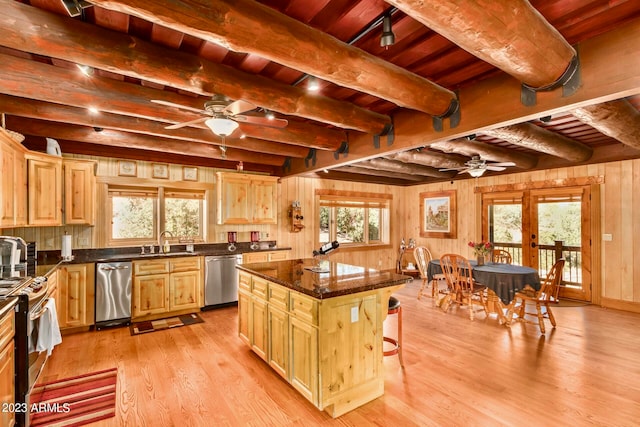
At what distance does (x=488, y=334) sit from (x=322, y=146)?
10.7 ft

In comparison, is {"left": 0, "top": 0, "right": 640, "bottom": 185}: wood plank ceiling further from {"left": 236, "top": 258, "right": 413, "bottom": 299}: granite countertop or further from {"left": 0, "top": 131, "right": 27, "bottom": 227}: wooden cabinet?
{"left": 236, "top": 258, "right": 413, "bottom": 299}: granite countertop

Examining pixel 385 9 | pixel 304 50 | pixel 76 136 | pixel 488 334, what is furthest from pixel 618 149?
pixel 76 136

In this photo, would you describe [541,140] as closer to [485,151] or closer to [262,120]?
[485,151]

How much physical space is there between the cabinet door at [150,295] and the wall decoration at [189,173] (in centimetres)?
173

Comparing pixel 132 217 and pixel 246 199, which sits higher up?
pixel 246 199

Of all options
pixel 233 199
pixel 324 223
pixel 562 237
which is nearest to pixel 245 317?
pixel 233 199

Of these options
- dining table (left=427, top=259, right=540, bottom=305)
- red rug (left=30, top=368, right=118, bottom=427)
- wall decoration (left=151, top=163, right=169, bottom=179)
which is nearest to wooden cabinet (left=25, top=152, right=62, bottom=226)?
wall decoration (left=151, top=163, right=169, bottom=179)

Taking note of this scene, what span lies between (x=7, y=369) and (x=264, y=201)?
13.8 ft

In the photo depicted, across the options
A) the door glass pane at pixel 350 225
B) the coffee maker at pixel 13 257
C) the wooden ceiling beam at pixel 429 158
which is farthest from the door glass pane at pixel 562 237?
the coffee maker at pixel 13 257

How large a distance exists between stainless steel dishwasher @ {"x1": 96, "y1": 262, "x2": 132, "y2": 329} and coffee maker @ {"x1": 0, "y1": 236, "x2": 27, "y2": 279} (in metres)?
1.07

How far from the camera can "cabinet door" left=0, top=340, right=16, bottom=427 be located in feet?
6.34

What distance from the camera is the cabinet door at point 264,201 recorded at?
19.2ft

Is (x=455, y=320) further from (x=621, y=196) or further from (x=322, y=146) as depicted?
(x=621, y=196)

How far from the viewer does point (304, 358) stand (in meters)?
2.56
